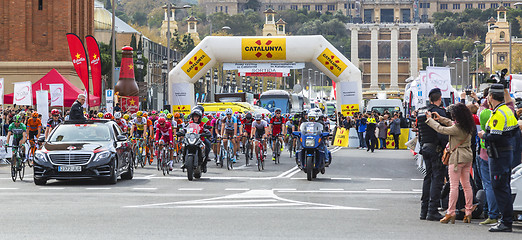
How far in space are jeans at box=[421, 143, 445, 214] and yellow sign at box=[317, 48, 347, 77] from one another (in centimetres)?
2462

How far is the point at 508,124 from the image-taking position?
12.1 m

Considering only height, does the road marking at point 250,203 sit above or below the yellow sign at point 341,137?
below

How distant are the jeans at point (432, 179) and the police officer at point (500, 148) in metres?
1.13

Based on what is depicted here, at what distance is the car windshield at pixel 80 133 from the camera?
2025cm

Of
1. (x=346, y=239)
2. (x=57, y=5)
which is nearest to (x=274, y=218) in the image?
(x=346, y=239)

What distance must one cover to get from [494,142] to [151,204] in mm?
5682

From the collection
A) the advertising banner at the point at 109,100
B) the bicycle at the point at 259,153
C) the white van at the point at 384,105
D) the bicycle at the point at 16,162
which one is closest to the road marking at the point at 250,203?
the bicycle at the point at 16,162

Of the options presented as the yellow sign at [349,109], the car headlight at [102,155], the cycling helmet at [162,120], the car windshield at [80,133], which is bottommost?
the car headlight at [102,155]

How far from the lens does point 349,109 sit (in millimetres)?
38812

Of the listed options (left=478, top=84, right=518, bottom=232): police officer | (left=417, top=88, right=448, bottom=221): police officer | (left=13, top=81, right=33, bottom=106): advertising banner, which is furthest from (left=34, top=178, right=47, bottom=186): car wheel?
(left=13, top=81, right=33, bottom=106): advertising banner

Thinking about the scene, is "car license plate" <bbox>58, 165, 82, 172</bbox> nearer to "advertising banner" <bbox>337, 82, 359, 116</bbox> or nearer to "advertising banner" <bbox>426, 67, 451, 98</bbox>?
"advertising banner" <bbox>426, 67, 451, 98</bbox>

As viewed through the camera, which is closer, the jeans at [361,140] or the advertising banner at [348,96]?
the advertising banner at [348,96]

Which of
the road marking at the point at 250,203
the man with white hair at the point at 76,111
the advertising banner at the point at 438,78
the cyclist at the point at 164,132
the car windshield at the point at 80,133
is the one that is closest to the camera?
the road marking at the point at 250,203

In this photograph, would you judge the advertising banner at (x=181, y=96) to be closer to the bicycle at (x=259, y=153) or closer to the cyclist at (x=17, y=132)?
the bicycle at (x=259, y=153)
